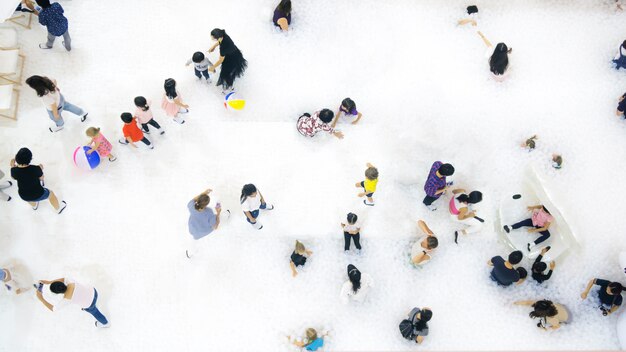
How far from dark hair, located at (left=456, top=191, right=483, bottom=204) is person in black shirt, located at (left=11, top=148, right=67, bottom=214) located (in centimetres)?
533

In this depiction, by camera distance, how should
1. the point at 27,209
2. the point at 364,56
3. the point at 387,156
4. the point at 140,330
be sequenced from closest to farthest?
the point at 140,330, the point at 27,209, the point at 387,156, the point at 364,56

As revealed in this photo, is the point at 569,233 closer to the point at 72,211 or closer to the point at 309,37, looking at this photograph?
the point at 309,37

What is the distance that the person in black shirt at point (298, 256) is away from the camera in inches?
240

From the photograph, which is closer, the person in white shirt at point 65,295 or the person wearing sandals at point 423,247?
the person in white shirt at point 65,295

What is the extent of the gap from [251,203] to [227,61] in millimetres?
2233

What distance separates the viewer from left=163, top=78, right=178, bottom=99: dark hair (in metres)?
6.35

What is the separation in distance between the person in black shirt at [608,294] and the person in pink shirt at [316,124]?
3.84m

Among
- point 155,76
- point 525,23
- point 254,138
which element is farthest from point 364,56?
point 155,76

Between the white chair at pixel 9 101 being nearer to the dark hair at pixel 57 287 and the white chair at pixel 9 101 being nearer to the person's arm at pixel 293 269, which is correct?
the dark hair at pixel 57 287

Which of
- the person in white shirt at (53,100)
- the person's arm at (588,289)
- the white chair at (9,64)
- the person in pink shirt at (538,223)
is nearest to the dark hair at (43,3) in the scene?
the white chair at (9,64)

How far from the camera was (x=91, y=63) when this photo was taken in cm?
757

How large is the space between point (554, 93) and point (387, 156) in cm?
286

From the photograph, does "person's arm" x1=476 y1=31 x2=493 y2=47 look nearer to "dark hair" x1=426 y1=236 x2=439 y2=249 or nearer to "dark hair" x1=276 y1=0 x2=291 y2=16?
"dark hair" x1=276 y1=0 x2=291 y2=16

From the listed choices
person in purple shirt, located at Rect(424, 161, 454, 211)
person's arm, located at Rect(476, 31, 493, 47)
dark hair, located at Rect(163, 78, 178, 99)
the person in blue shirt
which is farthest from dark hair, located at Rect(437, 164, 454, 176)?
the person in blue shirt
